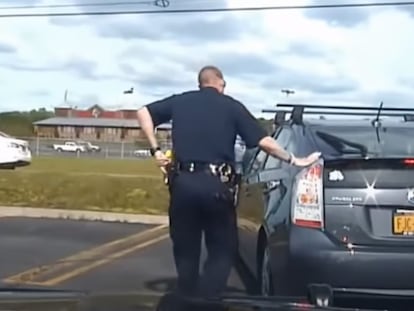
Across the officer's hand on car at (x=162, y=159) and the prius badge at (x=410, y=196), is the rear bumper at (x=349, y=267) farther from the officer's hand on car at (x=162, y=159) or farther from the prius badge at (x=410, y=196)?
the officer's hand on car at (x=162, y=159)

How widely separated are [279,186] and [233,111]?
57cm

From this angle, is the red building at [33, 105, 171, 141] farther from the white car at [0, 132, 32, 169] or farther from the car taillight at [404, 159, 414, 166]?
the car taillight at [404, 159, 414, 166]

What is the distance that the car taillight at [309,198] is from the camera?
5.86 metres

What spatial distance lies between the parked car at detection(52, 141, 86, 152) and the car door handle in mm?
56719

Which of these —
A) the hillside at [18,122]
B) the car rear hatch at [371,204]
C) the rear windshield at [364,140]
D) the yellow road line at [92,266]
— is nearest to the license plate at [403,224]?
the car rear hatch at [371,204]

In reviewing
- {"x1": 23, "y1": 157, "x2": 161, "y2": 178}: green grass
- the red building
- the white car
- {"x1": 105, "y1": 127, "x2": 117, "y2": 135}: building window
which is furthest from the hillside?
the white car

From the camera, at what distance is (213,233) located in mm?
6465

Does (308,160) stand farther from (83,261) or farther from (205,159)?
(83,261)

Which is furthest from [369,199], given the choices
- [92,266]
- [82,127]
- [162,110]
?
[82,127]

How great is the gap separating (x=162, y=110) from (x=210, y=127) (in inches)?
15.9

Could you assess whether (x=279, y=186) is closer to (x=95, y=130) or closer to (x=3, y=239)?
(x=3, y=239)

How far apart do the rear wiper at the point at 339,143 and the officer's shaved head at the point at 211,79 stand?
28.5 inches

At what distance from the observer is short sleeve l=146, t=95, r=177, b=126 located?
6.51 meters

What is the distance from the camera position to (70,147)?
6962cm
